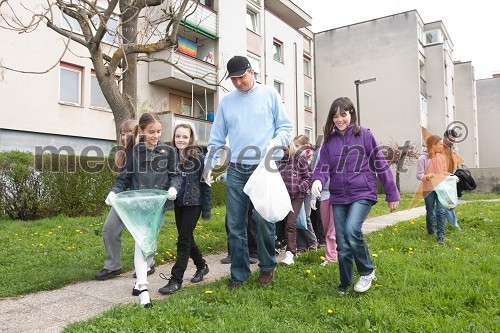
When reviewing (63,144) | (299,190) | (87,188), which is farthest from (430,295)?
(63,144)

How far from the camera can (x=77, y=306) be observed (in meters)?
3.71

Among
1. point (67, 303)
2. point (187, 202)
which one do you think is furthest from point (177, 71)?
point (67, 303)

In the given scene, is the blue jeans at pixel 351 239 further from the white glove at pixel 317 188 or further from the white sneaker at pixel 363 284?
the white glove at pixel 317 188

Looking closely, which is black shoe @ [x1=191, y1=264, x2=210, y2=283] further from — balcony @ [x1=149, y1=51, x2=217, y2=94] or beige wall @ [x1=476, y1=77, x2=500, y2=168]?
beige wall @ [x1=476, y1=77, x2=500, y2=168]

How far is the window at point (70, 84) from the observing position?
593 inches

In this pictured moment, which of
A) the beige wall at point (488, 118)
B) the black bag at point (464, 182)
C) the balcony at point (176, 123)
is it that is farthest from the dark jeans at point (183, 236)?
the beige wall at point (488, 118)

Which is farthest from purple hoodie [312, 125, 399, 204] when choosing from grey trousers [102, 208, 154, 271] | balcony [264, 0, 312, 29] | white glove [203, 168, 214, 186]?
balcony [264, 0, 312, 29]

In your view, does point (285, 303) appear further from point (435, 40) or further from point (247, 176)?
point (435, 40)

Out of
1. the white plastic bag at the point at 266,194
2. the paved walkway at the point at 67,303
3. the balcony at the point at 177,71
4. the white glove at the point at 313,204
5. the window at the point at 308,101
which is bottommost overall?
the paved walkway at the point at 67,303

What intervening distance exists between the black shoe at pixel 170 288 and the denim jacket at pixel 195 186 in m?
0.75

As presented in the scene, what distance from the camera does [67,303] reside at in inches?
150

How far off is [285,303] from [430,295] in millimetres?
1243

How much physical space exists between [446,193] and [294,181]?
2.61 metres
